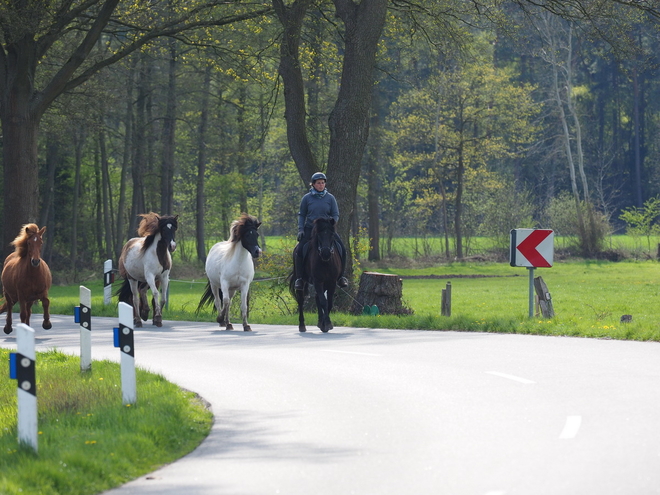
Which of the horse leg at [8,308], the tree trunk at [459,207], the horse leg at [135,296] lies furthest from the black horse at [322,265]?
the tree trunk at [459,207]

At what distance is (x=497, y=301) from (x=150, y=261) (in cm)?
1402

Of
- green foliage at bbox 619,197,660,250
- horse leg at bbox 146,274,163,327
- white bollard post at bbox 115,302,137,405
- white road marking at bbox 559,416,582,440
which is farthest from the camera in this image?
green foliage at bbox 619,197,660,250

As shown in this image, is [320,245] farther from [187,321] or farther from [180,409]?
[180,409]

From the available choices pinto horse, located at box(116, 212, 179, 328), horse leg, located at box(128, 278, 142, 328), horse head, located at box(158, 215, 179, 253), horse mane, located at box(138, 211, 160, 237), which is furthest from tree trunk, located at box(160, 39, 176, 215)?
horse head, located at box(158, 215, 179, 253)

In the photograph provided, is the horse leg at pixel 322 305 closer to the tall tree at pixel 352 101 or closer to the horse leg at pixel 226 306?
the horse leg at pixel 226 306

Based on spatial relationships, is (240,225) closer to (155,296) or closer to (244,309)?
(244,309)

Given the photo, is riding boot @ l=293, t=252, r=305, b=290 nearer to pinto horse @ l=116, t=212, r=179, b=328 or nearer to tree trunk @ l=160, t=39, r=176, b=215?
pinto horse @ l=116, t=212, r=179, b=328

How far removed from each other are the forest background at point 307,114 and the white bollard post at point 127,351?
545 inches

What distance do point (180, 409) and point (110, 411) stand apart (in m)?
0.62

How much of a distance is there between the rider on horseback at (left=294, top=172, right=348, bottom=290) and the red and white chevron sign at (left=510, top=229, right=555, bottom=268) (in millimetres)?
3036

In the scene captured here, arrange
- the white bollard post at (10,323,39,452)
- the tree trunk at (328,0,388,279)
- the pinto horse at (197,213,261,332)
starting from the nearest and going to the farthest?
the white bollard post at (10,323,39,452) < the pinto horse at (197,213,261,332) < the tree trunk at (328,0,388,279)

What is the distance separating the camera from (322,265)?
17.3 meters

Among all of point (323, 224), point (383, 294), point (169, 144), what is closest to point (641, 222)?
point (169, 144)

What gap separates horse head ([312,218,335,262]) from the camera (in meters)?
16.8
